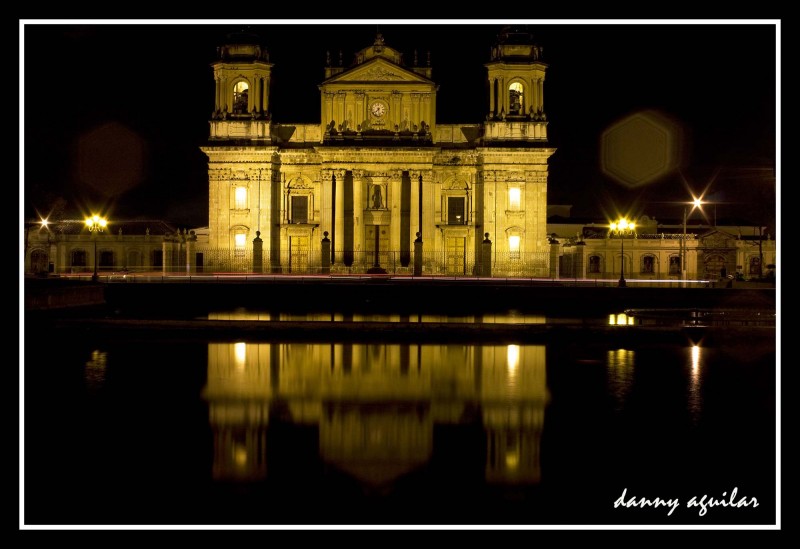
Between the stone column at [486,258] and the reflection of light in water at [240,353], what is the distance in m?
33.2

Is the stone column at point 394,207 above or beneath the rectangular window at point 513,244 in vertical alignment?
above

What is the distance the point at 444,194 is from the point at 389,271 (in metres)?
6.74

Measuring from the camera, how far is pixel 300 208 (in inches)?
2404

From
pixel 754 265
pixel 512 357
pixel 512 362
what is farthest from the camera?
pixel 754 265

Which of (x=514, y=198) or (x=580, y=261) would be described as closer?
(x=580, y=261)

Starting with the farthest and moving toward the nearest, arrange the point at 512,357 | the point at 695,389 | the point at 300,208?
1. the point at 300,208
2. the point at 512,357
3. the point at 695,389

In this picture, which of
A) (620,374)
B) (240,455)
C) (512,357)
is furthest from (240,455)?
(512,357)

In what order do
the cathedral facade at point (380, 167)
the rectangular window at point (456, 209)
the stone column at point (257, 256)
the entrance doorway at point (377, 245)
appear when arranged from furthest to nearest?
the rectangular window at point (456, 209), the entrance doorway at point (377, 245), the cathedral facade at point (380, 167), the stone column at point (257, 256)

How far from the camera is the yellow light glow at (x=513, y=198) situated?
59000 millimetres

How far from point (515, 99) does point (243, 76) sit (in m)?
17.0

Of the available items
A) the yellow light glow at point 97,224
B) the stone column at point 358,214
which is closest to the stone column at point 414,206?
the stone column at point 358,214

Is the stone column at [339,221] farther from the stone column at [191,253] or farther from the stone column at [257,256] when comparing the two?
the stone column at [191,253]

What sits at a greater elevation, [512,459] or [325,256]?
[325,256]

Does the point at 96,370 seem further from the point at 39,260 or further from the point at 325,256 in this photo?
the point at 39,260
